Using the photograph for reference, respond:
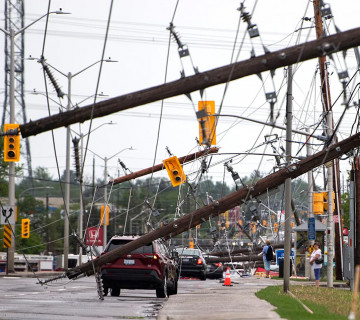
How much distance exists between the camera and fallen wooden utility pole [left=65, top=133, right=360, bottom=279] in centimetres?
2572

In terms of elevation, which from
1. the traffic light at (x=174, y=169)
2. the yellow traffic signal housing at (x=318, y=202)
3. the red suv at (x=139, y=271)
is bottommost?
the red suv at (x=139, y=271)

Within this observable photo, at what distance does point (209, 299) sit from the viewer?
2233 cm

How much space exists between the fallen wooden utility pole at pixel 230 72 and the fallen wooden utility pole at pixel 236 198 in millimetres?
7865

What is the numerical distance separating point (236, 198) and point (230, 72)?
473 inches

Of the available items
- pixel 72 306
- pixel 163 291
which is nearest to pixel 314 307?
pixel 72 306

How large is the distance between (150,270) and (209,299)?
11.9 feet

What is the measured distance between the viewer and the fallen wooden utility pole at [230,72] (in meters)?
16.5

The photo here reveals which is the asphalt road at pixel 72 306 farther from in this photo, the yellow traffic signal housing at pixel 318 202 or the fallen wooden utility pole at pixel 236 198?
the yellow traffic signal housing at pixel 318 202

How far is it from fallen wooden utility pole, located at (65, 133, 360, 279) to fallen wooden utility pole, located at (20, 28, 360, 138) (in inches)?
310

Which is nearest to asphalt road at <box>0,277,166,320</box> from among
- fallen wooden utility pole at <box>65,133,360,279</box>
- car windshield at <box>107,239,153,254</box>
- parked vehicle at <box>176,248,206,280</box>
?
fallen wooden utility pole at <box>65,133,360,279</box>

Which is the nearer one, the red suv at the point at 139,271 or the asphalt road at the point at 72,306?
the asphalt road at the point at 72,306

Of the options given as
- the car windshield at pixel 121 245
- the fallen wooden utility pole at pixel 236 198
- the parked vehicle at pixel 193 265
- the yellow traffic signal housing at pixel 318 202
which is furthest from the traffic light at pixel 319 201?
the car windshield at pixel 121 245

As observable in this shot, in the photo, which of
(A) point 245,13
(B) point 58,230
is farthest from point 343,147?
(B) point 58,230

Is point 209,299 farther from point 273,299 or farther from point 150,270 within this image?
point 150,270
